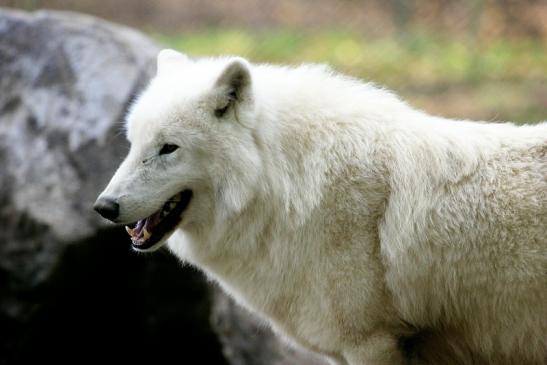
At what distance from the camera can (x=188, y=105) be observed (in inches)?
154

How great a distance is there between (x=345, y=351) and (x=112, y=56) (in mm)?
3498

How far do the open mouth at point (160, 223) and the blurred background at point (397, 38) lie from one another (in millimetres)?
6184

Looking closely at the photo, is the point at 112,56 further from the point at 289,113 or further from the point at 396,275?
the point at 396,275

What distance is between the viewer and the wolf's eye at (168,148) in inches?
154

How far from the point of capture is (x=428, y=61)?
1075cm

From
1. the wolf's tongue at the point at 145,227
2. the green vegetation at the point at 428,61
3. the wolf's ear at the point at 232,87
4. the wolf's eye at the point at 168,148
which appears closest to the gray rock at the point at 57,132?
the wolf's tongue at the point at 145,227

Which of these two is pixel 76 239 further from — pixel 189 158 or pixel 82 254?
pixel 189 158

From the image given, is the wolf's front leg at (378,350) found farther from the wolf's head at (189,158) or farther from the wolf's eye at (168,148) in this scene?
the wolf's eye at (168,148)

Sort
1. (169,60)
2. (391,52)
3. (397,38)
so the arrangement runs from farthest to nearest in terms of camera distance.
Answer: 1. (397,38)
2. (391,52)
3. (169,60)

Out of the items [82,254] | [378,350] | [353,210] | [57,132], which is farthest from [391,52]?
[378,350]

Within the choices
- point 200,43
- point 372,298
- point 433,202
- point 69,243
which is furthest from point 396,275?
point 200,43

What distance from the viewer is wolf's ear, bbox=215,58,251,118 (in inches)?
150

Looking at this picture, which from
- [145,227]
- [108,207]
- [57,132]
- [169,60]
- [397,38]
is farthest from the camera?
[397,38]

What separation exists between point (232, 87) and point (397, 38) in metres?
7.69
